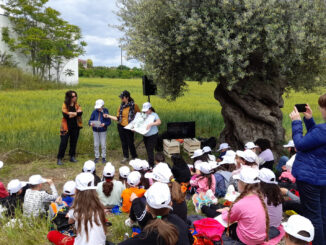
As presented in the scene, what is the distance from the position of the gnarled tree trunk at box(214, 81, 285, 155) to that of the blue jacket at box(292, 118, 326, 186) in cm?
392

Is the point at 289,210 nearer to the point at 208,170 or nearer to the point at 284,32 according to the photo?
the point at 208,170

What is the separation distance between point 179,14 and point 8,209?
4874mm

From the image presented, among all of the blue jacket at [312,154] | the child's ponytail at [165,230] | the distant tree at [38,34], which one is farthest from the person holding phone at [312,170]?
the distant tree at [38,34]

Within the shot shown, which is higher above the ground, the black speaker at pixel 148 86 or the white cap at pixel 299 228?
the black speaker at pixel 148 86

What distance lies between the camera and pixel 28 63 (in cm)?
3045

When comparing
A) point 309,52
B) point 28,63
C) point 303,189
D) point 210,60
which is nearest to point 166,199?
point 303,189

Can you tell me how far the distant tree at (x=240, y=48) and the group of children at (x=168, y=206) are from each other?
8.40 feet

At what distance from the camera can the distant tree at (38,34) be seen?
98.0 ft

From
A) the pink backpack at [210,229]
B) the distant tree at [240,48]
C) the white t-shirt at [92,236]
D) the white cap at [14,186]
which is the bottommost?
the pink backpack at [210,229]

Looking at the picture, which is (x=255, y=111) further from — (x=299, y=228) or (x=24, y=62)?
(x=24, y=62)

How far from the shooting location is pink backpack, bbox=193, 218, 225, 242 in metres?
3.21

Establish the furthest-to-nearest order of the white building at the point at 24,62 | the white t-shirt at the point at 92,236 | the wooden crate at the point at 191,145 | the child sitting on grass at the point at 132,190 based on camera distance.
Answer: the white building at the point at 24,62, the wooden crate at the point at 191,145, the child sitting on grass at the point at 132,190, the white t-shirt at the point at 92,236

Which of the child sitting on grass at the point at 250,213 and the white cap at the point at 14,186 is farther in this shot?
the white cap at the point at 14,186

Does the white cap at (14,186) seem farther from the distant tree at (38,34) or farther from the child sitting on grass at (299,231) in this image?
the distant tree at (38,34)
